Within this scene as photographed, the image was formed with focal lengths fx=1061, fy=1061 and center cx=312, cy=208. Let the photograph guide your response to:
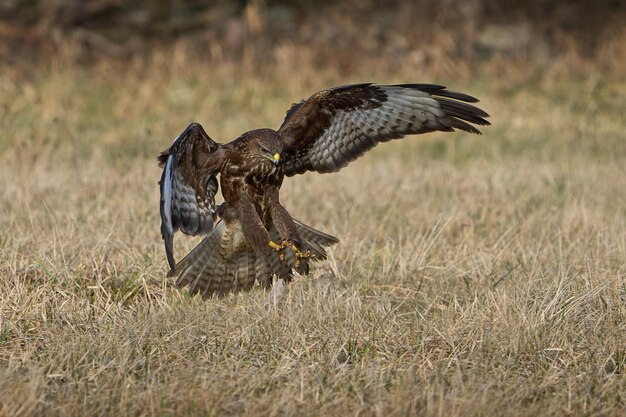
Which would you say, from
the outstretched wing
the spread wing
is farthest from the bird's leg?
the outstretched wing

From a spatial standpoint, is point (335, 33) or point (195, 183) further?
point (335, 33)

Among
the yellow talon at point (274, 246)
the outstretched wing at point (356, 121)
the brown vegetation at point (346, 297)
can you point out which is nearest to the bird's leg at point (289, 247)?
the yellow talon at point (274, 246)

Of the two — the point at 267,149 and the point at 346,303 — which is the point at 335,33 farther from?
the point at 346,303

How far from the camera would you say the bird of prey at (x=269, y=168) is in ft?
16.7

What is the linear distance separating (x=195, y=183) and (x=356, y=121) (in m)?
0.93

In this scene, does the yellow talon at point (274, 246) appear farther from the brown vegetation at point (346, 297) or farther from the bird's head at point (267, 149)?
the bird's head at point (267, 149)

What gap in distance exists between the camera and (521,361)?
423 cm

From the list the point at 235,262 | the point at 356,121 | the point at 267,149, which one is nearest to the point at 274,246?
the point at 235,262

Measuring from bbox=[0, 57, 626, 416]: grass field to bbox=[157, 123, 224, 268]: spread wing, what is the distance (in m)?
0.38

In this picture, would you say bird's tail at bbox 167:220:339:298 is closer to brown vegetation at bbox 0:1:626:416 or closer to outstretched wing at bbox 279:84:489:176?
brown vegetation at bbox 0:1:626:416

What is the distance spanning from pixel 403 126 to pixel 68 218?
228 centimetres

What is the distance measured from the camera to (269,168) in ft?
16.7

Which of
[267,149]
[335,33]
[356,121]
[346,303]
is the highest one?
[335,33]

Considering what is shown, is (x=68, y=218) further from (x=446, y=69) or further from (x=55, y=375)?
(x=446, y=69)
